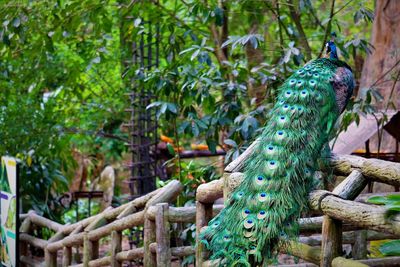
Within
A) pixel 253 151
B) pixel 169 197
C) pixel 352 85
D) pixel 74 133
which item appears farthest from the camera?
pixel 74 133

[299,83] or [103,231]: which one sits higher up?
[299,83]

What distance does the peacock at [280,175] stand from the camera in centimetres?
396

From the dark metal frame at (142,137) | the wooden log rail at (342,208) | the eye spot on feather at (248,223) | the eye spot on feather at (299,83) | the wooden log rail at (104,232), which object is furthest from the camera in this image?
the dark metal frame at (142,137)

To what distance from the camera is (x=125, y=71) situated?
7.89 m

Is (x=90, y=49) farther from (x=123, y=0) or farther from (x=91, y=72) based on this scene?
(x=91, y=72)

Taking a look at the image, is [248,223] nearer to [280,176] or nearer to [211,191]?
[280,176]

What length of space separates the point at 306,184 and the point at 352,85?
1.06m

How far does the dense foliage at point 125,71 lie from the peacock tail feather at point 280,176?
51.5 inches

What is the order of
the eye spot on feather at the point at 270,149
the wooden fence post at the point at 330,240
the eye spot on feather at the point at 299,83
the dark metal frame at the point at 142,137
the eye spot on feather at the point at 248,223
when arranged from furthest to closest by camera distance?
the dark metal frame at the point at 142,137
the eye spot on feather at the point at 299,83
the eye spot on feather at the point at 270,149
the eye spot on feather at the point at 248,223
the wooden fence post at the point at 330,240

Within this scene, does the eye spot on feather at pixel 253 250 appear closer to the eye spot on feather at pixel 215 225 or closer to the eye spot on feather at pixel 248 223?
the eye spot on feather at pixel 248 223

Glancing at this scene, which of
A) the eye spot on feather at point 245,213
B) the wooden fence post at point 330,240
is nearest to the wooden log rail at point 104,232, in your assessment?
the eye spot on feather at point 245,213

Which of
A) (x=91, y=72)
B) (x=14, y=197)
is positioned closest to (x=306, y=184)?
(x=14, y=197)

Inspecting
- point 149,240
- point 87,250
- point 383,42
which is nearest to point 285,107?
point 149,240

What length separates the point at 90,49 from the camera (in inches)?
331
